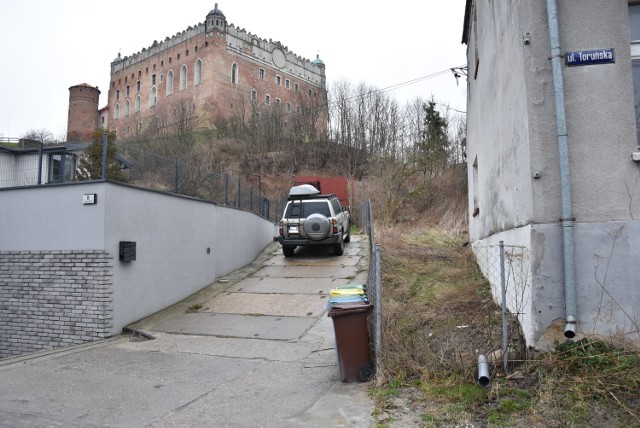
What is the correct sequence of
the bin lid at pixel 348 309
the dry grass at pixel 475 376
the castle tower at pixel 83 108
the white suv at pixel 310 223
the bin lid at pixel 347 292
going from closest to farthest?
the dry grass at pixel 475 376 → the bin lid at pixel 348 309 → the bin lid at pixel 347 292 → the white suv at pixel 310 223 → the castle tower at pixel 83 108

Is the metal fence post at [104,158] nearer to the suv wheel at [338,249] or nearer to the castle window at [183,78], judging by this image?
the suv wheel at [338,249]

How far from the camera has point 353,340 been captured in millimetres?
5379

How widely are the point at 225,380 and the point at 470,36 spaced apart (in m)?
9.83

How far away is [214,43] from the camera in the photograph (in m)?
59.1

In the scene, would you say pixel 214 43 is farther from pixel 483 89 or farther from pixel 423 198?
pixel 483 89

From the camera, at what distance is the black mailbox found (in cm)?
920

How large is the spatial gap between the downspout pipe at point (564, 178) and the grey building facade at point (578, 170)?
1 cm

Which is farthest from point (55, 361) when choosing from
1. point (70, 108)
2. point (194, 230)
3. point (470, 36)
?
point (70, 108)

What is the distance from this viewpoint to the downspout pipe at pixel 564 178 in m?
4.70

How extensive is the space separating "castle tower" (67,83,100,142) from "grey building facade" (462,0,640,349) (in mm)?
73086

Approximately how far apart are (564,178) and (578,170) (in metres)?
0.24

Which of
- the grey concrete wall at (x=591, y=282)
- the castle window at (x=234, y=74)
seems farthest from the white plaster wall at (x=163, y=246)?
the castle window at (x=234, y=74)

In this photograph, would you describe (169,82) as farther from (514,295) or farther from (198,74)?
(514,295)

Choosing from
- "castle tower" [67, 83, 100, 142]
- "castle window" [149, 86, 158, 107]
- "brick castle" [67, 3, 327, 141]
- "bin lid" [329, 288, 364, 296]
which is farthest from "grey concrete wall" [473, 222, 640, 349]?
"castle tower" [67, 83, 100, 142]
